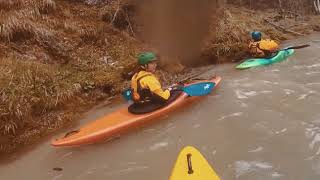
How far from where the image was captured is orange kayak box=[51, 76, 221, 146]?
5898 mm

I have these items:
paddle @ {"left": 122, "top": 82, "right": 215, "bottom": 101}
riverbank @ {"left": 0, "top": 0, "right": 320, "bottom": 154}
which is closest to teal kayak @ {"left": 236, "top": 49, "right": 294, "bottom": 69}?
riverbank @ {"left": 0, "top": 0, "right": 320, "bottom": 154}

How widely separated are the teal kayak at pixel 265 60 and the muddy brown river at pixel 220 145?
1589mm

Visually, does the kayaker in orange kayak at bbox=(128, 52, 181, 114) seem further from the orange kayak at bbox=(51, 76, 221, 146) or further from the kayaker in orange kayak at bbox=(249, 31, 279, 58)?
the kayaker in orange kayak at bbox=(249, 31, 279, 58)

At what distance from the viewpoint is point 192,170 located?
4332 millimetres

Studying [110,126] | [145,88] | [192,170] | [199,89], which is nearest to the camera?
[192,170]

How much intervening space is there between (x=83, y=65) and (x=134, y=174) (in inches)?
157

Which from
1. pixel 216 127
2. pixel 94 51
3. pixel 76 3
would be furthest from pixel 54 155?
pixel 76 3

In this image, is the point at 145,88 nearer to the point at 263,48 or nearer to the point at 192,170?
the point at 192,170

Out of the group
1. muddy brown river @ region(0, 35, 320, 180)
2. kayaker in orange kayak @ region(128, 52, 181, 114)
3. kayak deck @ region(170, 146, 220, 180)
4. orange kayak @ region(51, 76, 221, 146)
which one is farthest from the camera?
kayaker in orange kayak @ region(128, 52, 181, 114)

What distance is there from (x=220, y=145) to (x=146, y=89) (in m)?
1.51

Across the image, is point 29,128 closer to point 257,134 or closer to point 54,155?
point 54,155

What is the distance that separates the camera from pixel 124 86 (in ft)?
26.6

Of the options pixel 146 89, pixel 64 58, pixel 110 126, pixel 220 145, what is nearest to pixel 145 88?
pixel 146 89

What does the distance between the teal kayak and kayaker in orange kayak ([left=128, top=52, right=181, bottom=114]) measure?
3.05 metres
